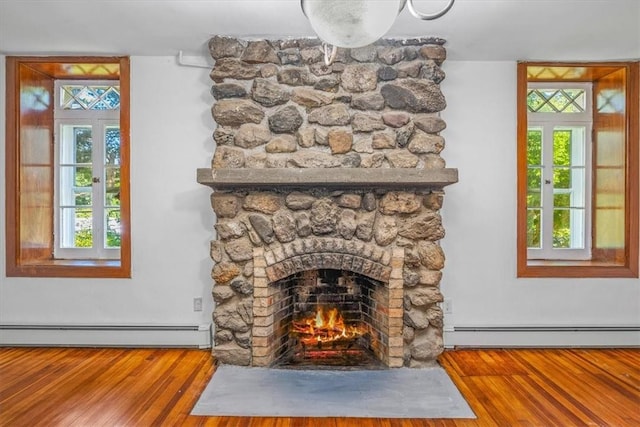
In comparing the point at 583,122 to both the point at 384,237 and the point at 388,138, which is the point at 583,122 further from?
the point at 384,237

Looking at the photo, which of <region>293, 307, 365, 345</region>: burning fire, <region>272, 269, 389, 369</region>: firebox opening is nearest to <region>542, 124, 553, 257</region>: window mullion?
<region>272, 269, 389, 369</region>: firebox opening

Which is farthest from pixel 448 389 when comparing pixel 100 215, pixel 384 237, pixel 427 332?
pixel 100 215

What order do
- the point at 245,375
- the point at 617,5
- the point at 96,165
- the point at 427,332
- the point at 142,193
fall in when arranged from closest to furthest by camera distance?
the point at 617,5
the point at 245,375
the point at 427,332
the point at 142,193
the point at 96,165

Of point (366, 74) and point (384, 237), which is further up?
point (366, 74)

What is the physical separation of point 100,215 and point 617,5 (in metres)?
3.85

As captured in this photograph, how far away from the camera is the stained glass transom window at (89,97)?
11.1 ft

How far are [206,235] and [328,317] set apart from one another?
1.11 meters

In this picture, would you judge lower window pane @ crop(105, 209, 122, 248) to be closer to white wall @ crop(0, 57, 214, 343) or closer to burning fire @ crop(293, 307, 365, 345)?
white wall @ crop(0, 57, 214, 343)

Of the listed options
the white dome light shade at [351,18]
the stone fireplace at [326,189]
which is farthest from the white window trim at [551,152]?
the white dome light shade at [351,18]

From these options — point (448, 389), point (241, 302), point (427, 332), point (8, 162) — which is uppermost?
point (8, 162)

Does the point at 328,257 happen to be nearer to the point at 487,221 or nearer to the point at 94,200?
the point at 487,221

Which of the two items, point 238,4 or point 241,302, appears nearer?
point 238,4

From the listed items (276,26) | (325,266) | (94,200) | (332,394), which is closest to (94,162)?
(94,200)

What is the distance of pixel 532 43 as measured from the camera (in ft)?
9.11
